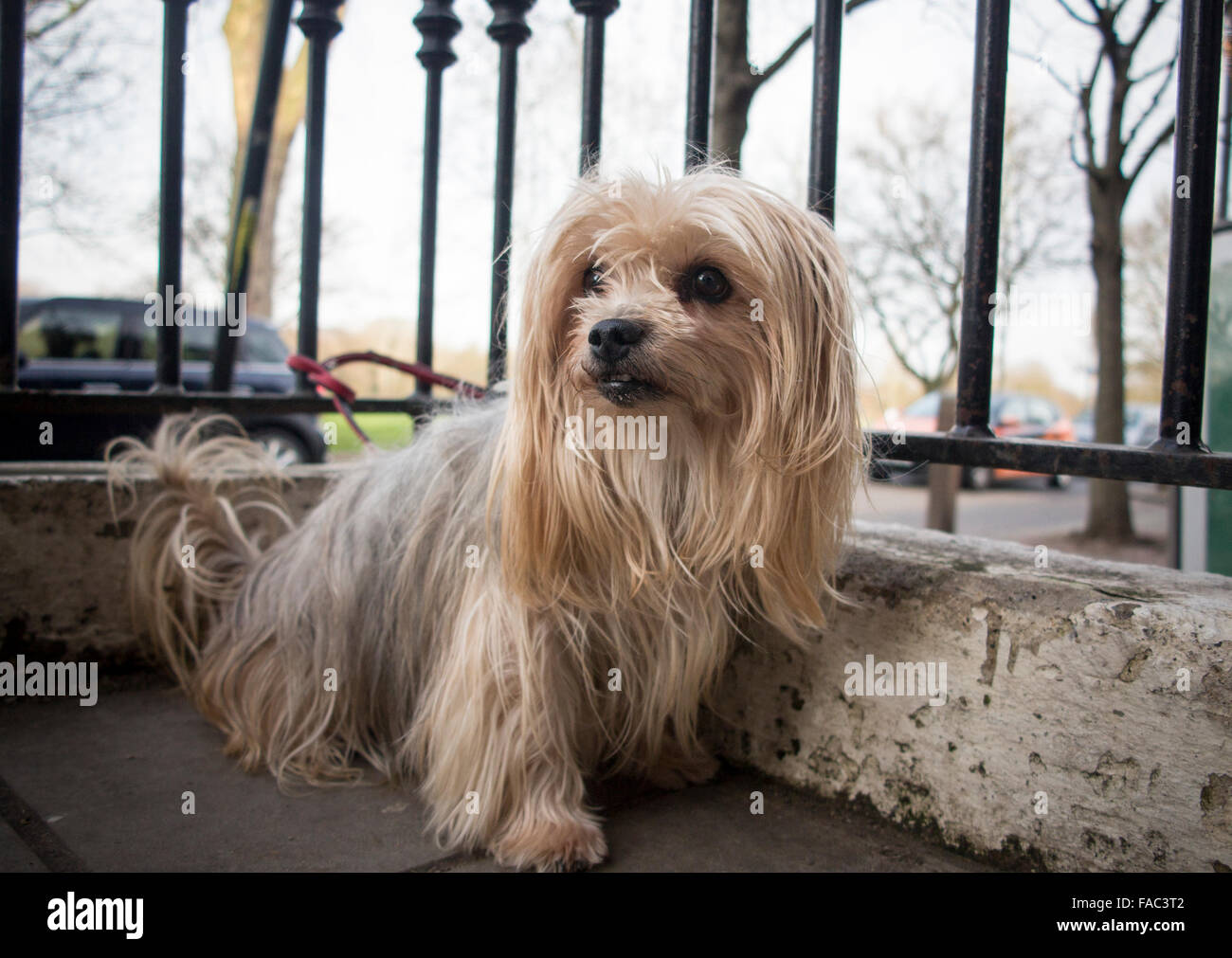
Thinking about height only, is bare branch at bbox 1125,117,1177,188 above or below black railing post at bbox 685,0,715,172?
above

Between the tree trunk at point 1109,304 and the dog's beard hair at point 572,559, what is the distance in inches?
314

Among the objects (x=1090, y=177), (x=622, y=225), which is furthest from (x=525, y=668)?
(x=1090, y=177)

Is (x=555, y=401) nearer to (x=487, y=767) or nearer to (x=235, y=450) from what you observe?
(x=487, y=767)

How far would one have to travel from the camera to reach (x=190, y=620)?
312 centimetres

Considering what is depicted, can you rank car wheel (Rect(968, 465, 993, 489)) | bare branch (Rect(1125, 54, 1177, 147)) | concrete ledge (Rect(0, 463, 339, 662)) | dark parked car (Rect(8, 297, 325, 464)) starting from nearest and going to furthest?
concrete ledge (Rect(0, 463, 339, 662))
bare branch (Rect(1125, 54, 1177, 147))
dark parked car (Rect(8, 297, 325, 464))
car wheel (Rect(968, 465, 993, 489))

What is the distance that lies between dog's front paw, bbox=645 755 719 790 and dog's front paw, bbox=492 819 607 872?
0.36 m

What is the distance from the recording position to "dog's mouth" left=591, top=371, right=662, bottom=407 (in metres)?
2.00

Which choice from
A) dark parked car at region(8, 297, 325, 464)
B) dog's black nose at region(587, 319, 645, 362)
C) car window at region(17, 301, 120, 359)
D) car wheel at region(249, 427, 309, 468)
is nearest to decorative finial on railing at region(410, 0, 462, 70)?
dog's black nose at region(587, 319, 645, 362)

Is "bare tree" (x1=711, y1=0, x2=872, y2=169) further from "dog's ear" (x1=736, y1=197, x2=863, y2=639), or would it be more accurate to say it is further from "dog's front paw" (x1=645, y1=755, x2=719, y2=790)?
"dog's front paw" (x1=645, y1=755, x2=719, y2=790)

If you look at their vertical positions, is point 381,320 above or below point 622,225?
above

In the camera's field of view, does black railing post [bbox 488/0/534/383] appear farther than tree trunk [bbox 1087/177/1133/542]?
No

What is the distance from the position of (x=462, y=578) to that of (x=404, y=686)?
43 centimetres

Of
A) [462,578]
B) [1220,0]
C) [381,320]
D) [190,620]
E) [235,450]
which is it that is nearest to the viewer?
[1220,0]

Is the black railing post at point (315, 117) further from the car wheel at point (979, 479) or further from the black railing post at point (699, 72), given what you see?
the car wheel at point (979, 479)
